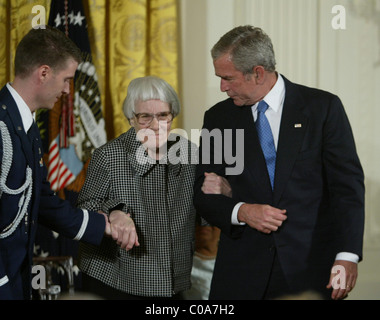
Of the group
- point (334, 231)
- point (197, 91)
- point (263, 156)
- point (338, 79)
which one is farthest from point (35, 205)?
point (338, 79)

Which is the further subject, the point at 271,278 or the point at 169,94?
the point at 169,94

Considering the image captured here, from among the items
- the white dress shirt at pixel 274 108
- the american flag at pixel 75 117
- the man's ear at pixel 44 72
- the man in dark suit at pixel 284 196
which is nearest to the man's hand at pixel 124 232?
the man in dark suit at pixel 284 196

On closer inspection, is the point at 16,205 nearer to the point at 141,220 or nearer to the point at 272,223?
the point at 141,220

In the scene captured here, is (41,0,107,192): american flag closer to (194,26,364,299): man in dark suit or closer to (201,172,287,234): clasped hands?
(194,26,364,299): man in dark suit

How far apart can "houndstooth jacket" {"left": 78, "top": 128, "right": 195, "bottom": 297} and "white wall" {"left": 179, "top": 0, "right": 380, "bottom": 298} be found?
141 centimetres

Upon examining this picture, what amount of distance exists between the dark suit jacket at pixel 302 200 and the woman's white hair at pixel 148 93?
0.39 m

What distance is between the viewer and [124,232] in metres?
2.38

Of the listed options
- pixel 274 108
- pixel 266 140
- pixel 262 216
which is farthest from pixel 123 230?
pixel 274 108

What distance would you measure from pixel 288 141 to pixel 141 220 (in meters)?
0.70

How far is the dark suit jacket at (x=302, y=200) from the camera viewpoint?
2.30 meters

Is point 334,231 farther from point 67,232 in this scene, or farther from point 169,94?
point 67,232

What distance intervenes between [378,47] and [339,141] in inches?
70.7

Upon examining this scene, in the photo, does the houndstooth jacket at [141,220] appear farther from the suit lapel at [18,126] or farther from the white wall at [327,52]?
the white wall at [327,52]

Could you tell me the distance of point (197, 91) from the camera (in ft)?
13.0
